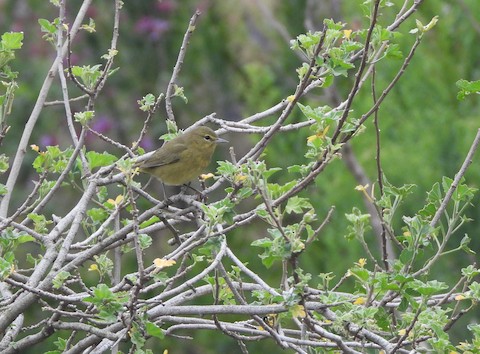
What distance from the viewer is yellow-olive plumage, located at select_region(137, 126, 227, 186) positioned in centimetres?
391

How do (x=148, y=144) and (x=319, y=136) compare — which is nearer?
(x=319, y=136)

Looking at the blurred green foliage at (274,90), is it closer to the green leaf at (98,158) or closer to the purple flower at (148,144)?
the purple flower at (148,144)

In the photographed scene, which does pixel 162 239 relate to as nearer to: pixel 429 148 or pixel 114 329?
pixel 429 148

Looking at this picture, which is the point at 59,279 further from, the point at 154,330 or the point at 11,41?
the point at 11,41

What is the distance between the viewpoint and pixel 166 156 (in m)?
3.88

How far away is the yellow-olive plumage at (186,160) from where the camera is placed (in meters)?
3.91

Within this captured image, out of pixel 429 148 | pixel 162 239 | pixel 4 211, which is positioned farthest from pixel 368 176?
pixel 4 211

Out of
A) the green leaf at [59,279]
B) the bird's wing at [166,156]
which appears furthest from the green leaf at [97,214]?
the bird's wing at [166,156]

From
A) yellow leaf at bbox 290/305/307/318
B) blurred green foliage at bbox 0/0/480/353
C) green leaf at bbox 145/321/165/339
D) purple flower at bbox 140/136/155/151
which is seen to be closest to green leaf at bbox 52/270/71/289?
green leaf at bbox 145/321/165/339

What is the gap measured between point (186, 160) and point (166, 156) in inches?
5.3

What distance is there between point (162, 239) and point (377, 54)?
6.01m

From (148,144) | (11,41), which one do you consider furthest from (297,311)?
(148,144)

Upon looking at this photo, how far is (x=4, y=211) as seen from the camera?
9.41 ft

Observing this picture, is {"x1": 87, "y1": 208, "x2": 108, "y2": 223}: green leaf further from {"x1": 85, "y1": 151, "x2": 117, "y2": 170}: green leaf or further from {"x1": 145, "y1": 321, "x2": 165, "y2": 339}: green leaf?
{"x1": 145, "y1": 321, "x2": 165, "y2": 339}: green leaf
